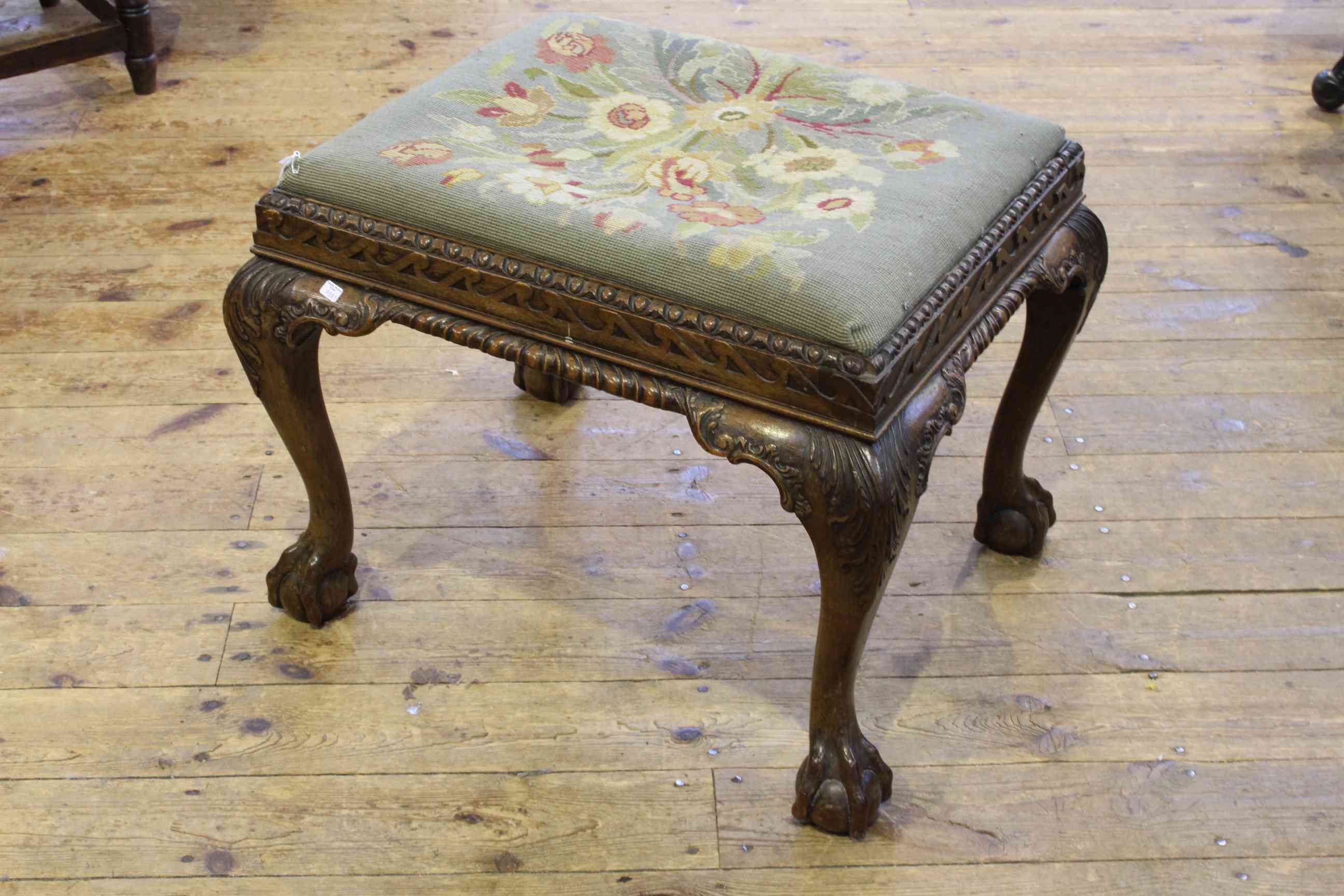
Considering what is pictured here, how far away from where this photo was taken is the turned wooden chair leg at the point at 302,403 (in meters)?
1.10

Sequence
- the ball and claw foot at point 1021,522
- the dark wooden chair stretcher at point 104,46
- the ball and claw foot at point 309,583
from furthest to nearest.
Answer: the dark wooden chair stretcher at point 104,46, the ball and claw foot at point 1021,522, the ball and claw foot at point 309,583

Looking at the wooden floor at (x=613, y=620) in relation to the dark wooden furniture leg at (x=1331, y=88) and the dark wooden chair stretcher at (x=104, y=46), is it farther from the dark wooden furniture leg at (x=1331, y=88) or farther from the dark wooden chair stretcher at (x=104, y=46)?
the dark wooden furniture leg at (x=1331, y=88)

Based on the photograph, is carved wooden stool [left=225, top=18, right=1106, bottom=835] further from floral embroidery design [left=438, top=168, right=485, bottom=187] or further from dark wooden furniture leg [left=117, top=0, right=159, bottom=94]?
dark wooden furniture leg [left=117, top=0, right=159, bottom=94]

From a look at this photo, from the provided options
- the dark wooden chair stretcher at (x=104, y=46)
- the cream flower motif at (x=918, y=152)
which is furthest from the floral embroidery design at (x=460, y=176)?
the dark wooden chair stretcher at (x=104, y=46)

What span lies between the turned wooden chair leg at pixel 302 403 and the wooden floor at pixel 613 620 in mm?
48

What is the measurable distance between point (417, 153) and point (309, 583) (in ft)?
1.44

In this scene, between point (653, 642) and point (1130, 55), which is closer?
point (653, 642)

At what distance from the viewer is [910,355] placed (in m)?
0.95

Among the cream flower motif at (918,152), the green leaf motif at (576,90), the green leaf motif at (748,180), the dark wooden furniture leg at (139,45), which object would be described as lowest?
the dark wooden furniture leg at (139,45)

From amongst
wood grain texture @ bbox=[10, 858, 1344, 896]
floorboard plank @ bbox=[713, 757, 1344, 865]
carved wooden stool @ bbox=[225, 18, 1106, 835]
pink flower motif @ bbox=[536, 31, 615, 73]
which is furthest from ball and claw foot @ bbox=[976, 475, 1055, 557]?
pink flower motif @ bbox=[536, 31, 615, 73]

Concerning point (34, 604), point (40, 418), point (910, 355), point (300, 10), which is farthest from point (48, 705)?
point (300, 10)

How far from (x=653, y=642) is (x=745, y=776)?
18cm

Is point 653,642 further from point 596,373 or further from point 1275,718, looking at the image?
point 1275,718

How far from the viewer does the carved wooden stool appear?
3.11 feet
